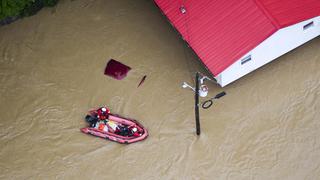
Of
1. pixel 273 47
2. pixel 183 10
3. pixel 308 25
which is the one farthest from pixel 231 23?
pixel 308 25

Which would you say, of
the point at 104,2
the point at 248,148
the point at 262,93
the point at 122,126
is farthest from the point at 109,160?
the point at 104,2

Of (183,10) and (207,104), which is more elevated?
(183,10)

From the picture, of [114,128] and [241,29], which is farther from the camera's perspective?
[114,128]

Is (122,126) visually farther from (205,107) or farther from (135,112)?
(205,107)

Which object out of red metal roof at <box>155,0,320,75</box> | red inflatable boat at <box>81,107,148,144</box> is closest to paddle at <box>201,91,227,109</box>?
red metal roof at <box>155,0,320,75</box>

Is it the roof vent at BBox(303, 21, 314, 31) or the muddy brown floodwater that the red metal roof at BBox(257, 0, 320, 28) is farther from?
the muddy brown floodwater

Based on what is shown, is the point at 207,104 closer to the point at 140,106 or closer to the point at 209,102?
the point at 209,102

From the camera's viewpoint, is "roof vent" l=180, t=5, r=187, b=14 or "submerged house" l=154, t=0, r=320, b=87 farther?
"roof vent" l=180, t=5, r=187, b=14
